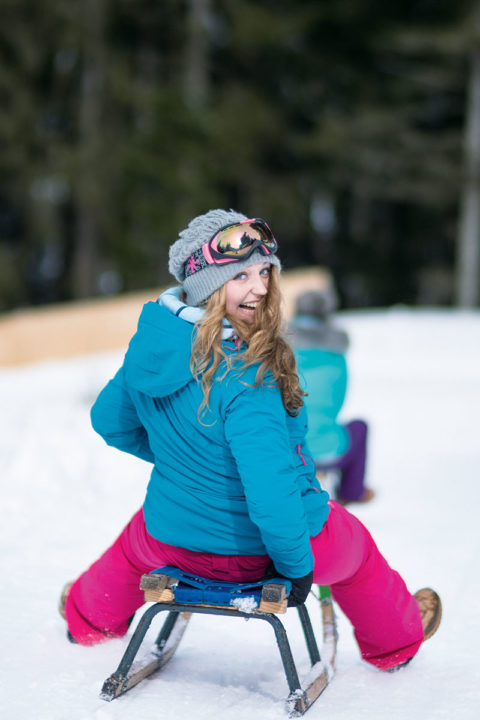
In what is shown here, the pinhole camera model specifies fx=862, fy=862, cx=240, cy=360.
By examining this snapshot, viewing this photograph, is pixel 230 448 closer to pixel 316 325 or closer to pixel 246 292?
pixel 246 292

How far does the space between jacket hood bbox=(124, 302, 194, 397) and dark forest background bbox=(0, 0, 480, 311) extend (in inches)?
740

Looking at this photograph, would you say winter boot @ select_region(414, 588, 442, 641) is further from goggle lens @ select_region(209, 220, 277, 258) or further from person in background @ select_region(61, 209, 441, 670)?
goggle lens @ select_region(209, 220, 277, 258)

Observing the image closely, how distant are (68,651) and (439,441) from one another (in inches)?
161

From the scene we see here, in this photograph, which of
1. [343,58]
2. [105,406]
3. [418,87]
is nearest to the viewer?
[105,406]

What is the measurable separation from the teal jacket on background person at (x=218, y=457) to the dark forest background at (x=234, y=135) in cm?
1880

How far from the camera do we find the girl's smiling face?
2367mm

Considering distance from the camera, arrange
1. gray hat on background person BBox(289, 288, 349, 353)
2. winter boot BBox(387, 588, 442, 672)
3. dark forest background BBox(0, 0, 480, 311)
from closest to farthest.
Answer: winter boot BBox(387, 588, 442, 672) → gray hat on background person BBox(289, 288, 349, 353) → dark forest background BBox(0, 0, 480, 311)

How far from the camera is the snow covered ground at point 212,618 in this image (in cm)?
246

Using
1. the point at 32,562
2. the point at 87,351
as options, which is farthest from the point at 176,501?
the point at 87,351

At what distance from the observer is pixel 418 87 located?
24281 mm

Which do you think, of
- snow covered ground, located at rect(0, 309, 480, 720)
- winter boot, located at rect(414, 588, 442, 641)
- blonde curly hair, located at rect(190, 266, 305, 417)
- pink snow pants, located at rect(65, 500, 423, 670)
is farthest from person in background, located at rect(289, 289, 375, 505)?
blonde curly hair, located at rect(190, 266, 305, 417)

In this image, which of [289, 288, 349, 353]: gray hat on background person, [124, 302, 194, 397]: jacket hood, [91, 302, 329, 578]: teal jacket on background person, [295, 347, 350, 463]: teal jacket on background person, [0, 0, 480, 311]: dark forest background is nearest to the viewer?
[91, 302, 329, 578]: teal jacket on background person

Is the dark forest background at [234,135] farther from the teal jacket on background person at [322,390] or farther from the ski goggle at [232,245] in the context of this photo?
the ski goggle at [232,245]

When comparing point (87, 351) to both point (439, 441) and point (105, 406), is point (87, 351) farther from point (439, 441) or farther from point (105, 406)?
point (105, 406)
